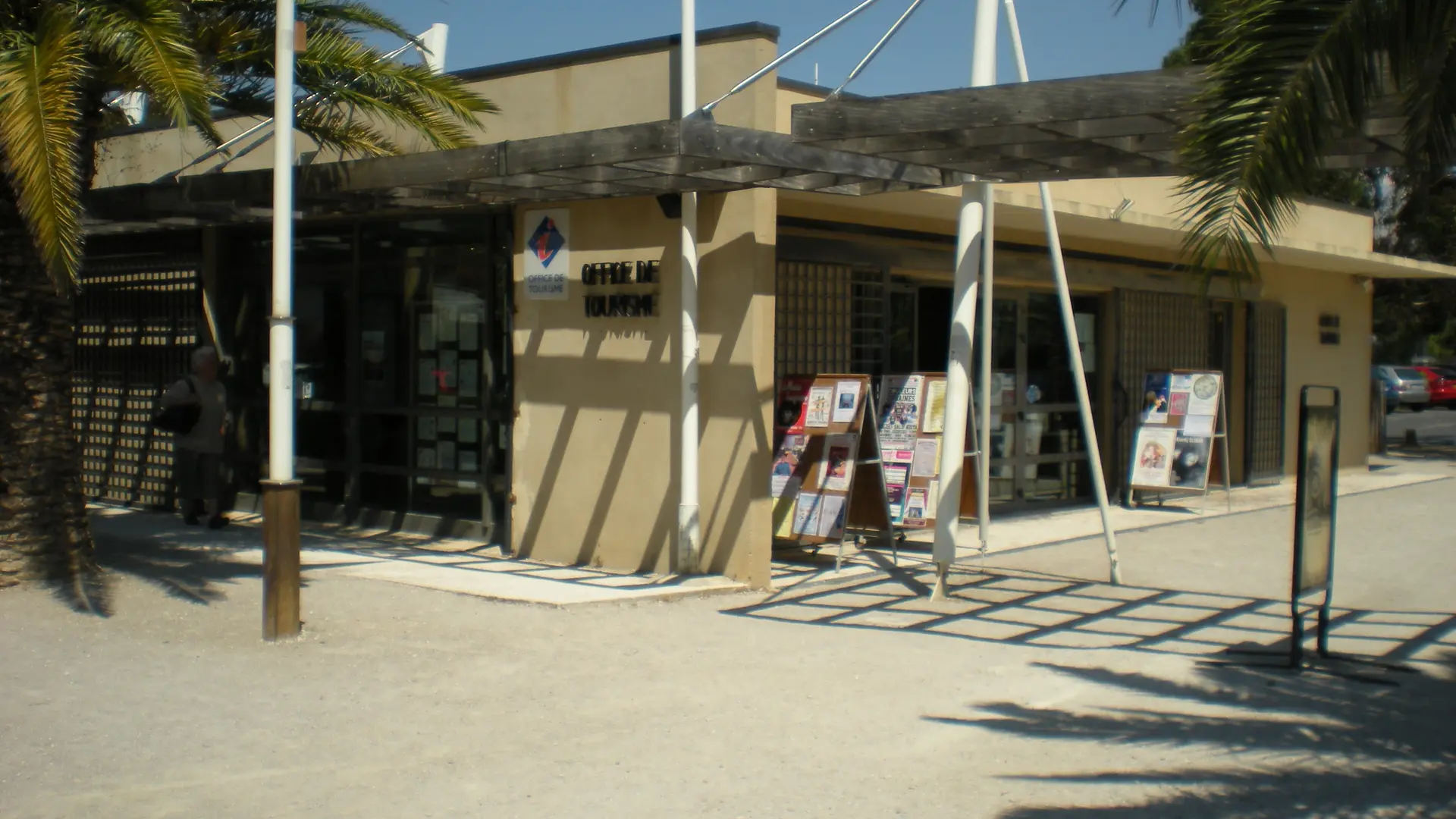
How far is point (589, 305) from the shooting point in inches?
421

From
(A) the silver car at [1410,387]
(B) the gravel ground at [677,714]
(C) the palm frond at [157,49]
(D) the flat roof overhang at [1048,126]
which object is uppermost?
(C) the palm frond at [157,49]

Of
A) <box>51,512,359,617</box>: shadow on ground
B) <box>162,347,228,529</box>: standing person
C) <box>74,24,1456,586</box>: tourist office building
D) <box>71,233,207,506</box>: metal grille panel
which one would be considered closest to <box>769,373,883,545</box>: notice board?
<box>74,24,1456,586</box>: tourist office building

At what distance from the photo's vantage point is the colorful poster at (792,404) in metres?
11.2

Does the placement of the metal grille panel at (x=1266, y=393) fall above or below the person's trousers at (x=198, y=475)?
above

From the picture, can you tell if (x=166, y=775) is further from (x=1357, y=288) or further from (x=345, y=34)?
(x=1357, y=288)

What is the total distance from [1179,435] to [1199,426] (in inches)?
9.0

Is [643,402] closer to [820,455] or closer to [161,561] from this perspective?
[820,455]

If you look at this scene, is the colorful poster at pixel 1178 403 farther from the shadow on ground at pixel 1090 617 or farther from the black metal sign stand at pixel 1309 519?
the black metal sign stand at pixel 1309 519

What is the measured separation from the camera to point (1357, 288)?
21047mm

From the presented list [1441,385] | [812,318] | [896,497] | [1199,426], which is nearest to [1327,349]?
[1199,426]

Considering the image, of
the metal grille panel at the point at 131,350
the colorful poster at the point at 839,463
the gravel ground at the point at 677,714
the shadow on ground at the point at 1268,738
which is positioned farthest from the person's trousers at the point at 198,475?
the shadow on ground at the point at 1268,738

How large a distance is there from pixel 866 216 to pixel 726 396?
2.85m

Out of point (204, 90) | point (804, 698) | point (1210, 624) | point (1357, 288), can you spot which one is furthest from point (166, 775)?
point (1357, 288)

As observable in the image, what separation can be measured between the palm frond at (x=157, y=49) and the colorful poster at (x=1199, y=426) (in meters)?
10.7
